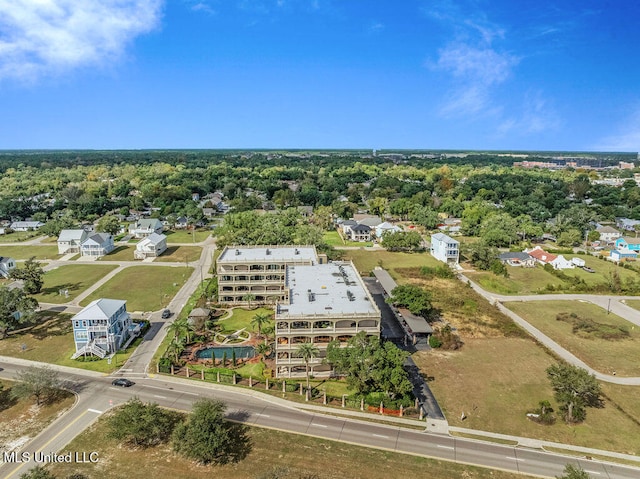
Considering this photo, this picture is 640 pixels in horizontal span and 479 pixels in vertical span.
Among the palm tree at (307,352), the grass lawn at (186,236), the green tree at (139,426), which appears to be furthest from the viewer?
the grass lawn at (186,236)

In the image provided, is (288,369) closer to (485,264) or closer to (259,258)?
(259,258)

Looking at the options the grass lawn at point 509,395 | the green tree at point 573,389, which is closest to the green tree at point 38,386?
the grass lawn at point 509,395

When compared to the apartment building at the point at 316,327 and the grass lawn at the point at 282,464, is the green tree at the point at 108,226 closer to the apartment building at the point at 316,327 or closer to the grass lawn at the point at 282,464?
the apartment building at the point at 316,327

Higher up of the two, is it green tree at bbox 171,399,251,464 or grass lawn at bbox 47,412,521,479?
green tree at bbox 171,399,251,464

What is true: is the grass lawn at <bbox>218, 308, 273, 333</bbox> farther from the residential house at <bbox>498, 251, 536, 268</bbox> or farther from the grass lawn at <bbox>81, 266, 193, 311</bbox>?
the residential house at <bbox>498, 251, 536, 268</bbox>

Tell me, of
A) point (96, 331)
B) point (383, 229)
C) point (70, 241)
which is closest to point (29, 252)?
point (70, 241)

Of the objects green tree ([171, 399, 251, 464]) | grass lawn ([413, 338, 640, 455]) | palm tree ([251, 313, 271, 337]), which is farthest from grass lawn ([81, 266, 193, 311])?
→ grass lawn ([413, 338, 640, 455])

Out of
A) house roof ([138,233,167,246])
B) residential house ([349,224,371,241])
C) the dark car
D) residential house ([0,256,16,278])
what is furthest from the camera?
residential house ([349,224,371,241])
